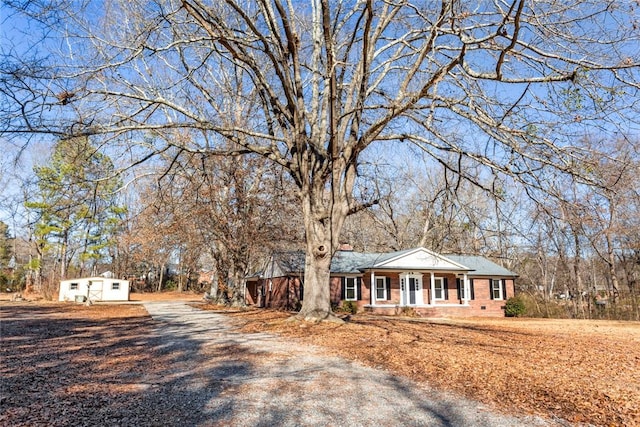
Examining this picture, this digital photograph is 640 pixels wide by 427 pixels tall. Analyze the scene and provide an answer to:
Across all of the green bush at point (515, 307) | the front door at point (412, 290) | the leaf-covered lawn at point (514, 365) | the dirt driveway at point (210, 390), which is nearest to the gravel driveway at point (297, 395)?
the dirt driveway at point (210, 390)

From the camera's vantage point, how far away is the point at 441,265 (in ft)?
84.5

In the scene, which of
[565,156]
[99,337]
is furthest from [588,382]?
[99,337]

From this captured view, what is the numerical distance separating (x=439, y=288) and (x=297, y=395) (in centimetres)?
2302

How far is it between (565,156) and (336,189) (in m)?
5.78

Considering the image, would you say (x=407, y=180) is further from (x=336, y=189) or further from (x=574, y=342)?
(x=574, y=342)

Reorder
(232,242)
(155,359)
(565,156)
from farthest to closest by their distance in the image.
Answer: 1. (232,242)
2. (565,156)
3. (155,359)

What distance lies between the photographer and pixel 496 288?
2764 cm

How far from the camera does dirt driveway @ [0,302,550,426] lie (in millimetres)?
4129

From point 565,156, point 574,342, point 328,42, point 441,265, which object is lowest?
point 574,342

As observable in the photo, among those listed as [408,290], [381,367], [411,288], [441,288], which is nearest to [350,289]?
[408,290]

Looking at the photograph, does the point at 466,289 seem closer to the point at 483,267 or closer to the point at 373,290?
the point at 483,267

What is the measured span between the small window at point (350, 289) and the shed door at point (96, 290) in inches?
783

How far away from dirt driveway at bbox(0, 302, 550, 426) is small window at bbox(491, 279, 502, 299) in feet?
73.5

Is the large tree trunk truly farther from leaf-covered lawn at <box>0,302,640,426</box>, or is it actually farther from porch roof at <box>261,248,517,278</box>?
porch roof at <box>261,248,517,278</box>
